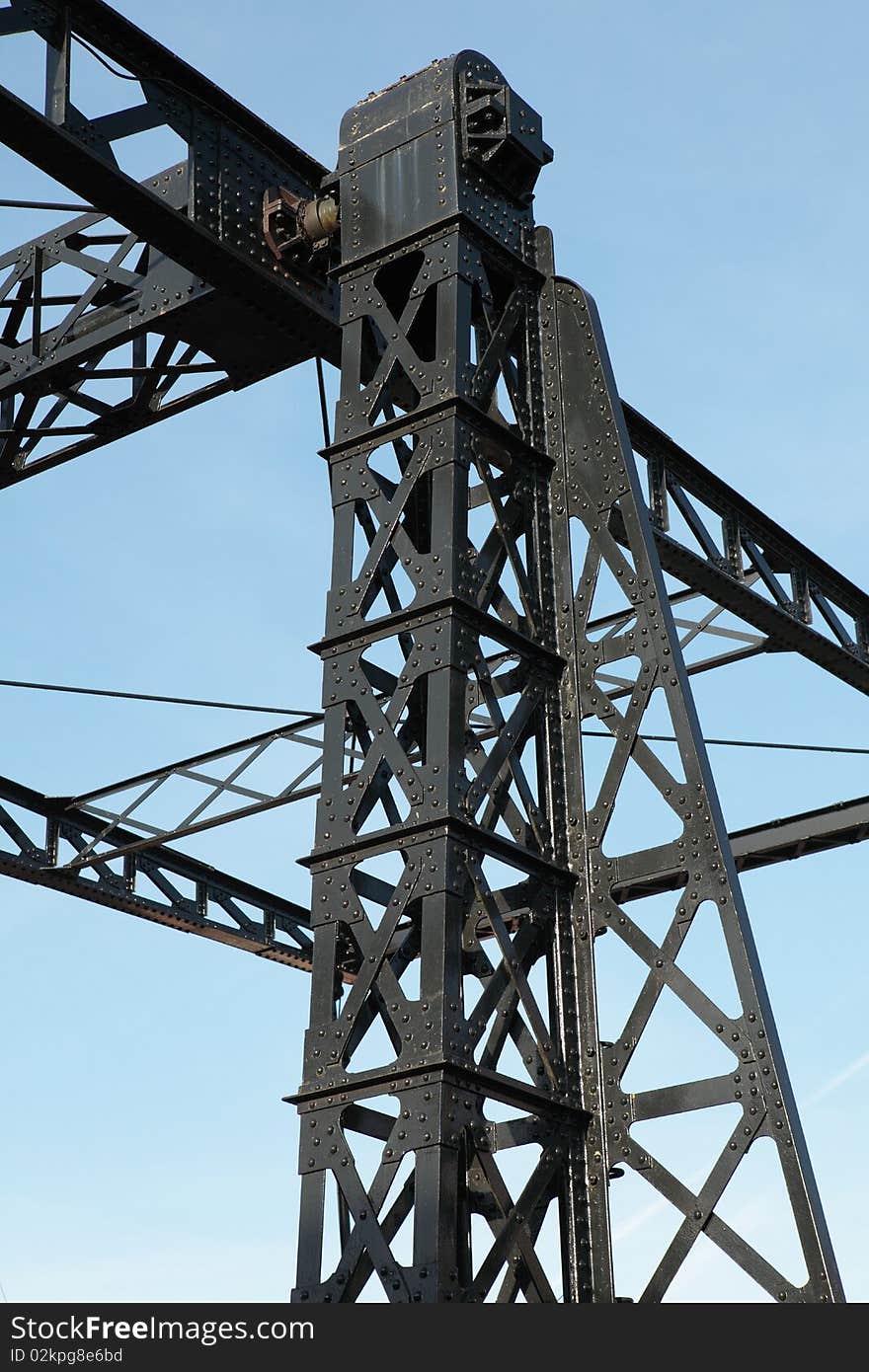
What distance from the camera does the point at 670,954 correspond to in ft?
35.2

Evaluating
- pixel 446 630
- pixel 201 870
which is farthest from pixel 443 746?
pixel 201 870

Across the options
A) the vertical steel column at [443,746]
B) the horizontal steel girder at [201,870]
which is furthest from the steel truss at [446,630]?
the horizontal steel girder at [201,870]

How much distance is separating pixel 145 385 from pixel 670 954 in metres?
5.92

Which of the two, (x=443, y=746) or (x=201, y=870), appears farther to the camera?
(x=201, y=870)

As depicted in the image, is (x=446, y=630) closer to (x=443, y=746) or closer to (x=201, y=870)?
(x=443, y=746)

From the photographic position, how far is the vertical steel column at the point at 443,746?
10.1 meters

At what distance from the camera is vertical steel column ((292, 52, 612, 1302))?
10117mm

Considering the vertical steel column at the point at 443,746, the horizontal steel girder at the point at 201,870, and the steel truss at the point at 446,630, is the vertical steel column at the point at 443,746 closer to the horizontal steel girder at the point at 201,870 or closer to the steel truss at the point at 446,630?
the steel truss at the point at 446,630

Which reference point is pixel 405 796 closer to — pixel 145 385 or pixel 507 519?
pixel 507 519

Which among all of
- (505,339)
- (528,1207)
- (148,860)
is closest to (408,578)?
(505,339)

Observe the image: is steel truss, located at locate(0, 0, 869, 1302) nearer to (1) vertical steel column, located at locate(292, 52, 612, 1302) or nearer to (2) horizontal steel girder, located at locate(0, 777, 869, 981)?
(1) vertical steel column, located at locate(292, 52, 612, 1302)

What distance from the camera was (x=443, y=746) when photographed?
35.2 feet

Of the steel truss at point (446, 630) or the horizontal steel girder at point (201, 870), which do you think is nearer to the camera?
the steel truss at point (446, 630)

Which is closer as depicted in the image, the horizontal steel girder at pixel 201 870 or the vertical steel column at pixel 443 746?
the vertical steel column at pixel 443 746
